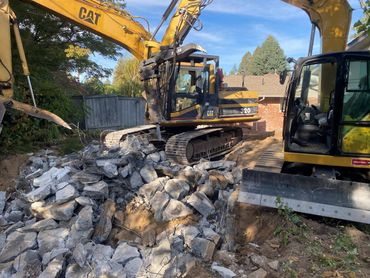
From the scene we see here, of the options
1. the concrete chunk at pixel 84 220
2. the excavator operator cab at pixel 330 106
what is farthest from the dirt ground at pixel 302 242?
the concrete chunk at pixel 84 220

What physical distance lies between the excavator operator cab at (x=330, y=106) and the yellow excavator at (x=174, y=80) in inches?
92.3

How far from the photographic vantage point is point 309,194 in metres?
4.92

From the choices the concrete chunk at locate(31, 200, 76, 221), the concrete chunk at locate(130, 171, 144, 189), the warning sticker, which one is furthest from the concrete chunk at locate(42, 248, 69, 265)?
the warning sticker

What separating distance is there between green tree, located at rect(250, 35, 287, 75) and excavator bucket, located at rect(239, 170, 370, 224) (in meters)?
53.2

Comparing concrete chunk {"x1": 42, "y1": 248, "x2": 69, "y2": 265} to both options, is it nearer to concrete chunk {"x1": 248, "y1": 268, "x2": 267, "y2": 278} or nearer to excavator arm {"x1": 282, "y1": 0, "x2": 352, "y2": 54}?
concrete chunk {"x1": 248, "y1": 268, "x2": 267, "y2": 278}

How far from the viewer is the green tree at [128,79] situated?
23.5 metres

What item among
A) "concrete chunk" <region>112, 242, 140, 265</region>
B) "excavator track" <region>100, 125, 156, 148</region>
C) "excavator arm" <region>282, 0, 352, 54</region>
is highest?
"excavator arm" <region>282, 0, 352, 54</region>

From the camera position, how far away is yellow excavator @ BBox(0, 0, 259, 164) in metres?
7.68

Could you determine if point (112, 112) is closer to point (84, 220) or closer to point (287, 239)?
point (84, 220)

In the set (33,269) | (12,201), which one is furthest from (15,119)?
(33,269)

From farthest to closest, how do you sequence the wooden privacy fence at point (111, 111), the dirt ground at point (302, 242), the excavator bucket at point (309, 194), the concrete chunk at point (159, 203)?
the wooden privacy fence at point (111, 111), the concrete chunk at point (159, 203), the excavator bucket at point (309, 194), the dirt ground at point (302, 242)

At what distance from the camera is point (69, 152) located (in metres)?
8.37

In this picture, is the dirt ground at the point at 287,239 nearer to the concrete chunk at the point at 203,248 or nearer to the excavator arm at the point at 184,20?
the concrete chunk at the point at 203,248

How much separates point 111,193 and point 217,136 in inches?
182
